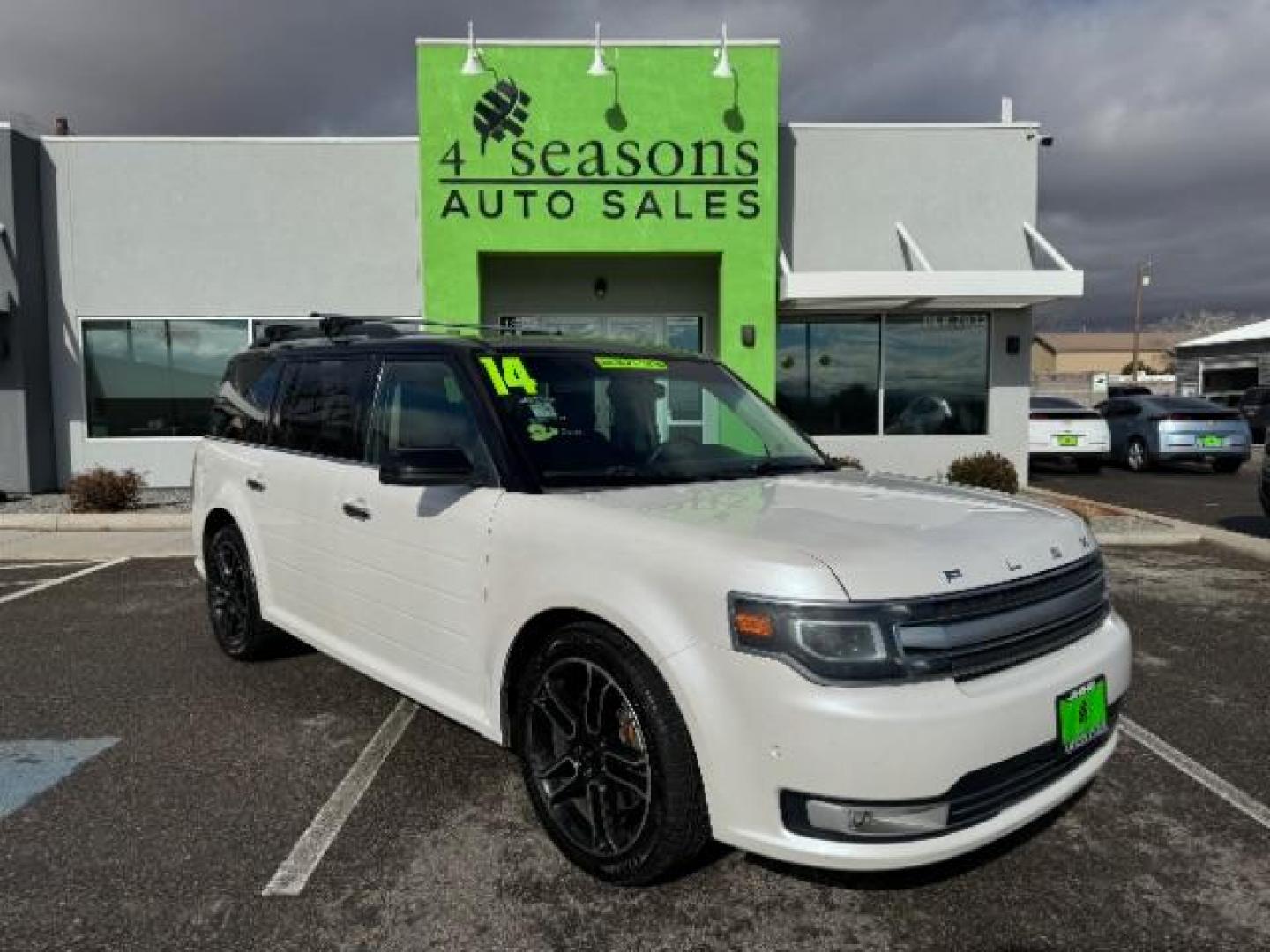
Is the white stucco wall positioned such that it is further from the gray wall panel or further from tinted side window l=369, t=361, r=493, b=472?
tinted side window l=369, t=361, r=493, b=472

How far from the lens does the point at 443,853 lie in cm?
305

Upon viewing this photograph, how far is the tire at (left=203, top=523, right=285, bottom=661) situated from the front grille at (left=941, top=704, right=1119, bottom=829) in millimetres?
3752

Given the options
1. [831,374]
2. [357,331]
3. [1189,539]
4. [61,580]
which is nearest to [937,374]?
[831,374]

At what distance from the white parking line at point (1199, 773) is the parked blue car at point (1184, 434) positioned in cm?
1474

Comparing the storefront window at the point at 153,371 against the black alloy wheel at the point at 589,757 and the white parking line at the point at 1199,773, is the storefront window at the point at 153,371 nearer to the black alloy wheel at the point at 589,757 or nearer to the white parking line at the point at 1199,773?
the black alloy wheel at the point at 589,757

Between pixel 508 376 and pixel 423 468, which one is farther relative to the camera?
pixel 508 376

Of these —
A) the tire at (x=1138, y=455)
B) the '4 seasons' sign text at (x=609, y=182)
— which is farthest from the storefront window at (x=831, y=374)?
the tire at (x=1138, y=455)

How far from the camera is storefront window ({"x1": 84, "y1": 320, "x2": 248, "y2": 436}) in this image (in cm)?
1288

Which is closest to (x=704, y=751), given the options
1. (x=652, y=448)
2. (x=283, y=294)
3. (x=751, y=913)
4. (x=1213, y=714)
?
(x=751, y=913)

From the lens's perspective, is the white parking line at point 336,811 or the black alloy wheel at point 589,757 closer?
the black alloy wheel at point 589,757

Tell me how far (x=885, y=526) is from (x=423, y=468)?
5.11ft

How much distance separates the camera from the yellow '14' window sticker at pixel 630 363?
3.85 meters

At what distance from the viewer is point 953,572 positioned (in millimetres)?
2471

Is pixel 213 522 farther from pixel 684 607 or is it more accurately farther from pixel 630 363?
pixel 684 607
